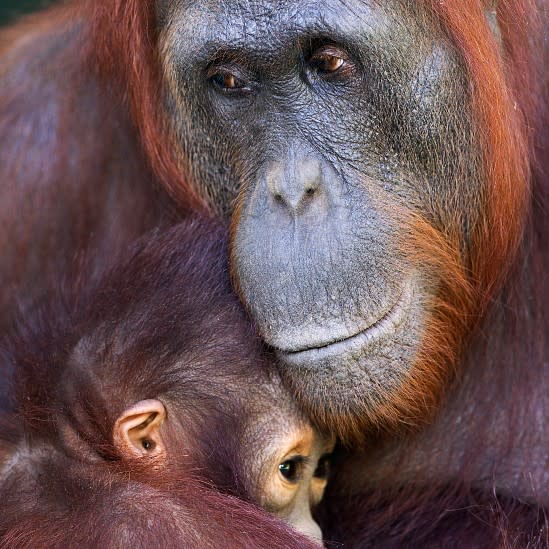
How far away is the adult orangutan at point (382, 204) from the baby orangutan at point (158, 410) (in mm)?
118

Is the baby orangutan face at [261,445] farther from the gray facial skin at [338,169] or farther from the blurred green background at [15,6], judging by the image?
the blurred green background at [15,6]

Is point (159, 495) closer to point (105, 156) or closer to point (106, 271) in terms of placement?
point (106, 271)

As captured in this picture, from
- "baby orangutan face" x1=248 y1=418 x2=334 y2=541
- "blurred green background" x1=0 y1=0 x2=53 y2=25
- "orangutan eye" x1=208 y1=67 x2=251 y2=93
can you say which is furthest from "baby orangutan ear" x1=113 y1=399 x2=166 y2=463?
"blurred green background" x1=0 y1=0 x2=53 y2=25

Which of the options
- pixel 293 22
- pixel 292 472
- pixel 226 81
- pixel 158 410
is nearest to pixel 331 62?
pixel 293 22

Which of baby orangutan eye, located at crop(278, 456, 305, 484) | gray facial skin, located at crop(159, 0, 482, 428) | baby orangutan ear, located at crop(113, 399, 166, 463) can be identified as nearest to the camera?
gray facial skin, located at crop(159, 0, 482, 428)

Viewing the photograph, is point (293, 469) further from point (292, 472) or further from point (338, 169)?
point (338, 169)

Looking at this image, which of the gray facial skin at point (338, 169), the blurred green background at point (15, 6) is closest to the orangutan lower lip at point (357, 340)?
the gray facial skin at point (338, 169)

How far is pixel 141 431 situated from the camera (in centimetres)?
213

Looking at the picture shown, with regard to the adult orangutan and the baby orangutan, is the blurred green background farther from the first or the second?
the baby orangutan

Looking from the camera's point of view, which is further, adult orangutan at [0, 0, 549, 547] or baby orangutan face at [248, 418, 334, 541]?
baby orangutan face at [248, 418, 334, 541]

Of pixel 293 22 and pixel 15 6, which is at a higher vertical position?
pixel 293 22

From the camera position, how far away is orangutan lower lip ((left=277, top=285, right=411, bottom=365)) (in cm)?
200

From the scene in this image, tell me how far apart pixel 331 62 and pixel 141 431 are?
0.79 metres

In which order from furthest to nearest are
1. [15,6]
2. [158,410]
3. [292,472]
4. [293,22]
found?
1. [15,6]
2. [292,472]
3. [158,410]
4. [293,22]
